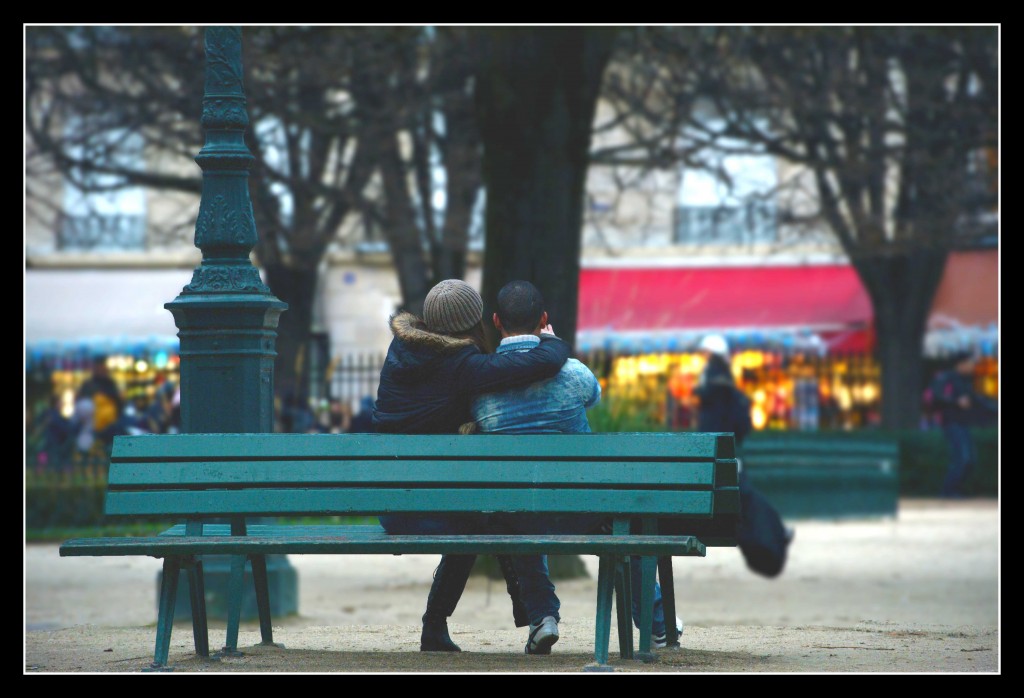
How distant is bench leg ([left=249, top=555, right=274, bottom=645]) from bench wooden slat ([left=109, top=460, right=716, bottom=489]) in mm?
563

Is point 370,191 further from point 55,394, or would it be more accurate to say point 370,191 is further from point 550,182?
point 550,182

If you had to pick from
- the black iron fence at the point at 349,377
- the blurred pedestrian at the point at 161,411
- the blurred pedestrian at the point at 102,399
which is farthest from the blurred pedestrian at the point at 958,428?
the blurred pedestrian at the point at 102,399

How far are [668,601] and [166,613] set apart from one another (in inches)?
75.7

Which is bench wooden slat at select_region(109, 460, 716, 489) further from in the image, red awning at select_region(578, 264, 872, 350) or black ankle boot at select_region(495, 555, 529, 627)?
red awning at select_region(578, 264, 872, 350)

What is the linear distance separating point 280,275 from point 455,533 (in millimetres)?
15488

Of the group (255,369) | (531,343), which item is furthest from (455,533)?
(255,369)

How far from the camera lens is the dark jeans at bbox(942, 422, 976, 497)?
20.0 meters

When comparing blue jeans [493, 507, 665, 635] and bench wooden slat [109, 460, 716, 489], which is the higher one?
bench wooden slat [109, 460, 716, 489]

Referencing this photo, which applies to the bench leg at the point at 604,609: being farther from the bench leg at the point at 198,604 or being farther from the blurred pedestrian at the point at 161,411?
the blurred pedestrian at the point at 161,411

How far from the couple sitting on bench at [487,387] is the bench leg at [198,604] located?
2.38 feet

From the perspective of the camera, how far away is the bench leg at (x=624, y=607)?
617 centimetres

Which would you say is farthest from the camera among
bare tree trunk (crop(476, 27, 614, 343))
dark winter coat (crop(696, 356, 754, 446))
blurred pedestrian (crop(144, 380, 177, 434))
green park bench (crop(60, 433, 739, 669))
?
blurred pedestrian (crop(144, 380, 177, 434))

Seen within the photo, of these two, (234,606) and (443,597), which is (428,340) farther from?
(234,606)

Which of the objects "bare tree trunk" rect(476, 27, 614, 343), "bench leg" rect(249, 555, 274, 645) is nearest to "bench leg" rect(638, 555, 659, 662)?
"bench leg" rect(249, 555, 274, 645)
